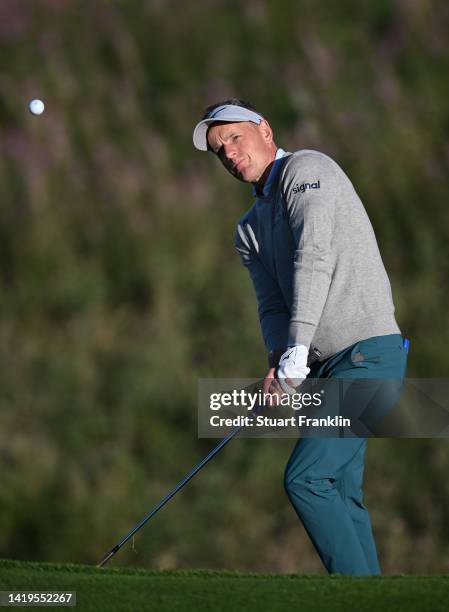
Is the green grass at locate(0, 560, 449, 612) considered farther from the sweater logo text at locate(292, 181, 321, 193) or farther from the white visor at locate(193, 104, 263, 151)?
the white visor at locate(193, 104, 263, 151)

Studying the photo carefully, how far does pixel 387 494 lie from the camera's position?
8.57m

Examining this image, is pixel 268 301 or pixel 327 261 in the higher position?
pixel 327 261

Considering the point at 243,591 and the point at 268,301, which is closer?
the point at 243,591

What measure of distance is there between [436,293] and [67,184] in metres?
2.97

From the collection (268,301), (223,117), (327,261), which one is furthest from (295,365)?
(223,117)

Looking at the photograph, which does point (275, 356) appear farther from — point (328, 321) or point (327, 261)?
point (327, 261)

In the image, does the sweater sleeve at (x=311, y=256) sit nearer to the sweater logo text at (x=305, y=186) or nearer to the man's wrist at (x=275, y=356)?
the sweater logo text at (x=305, y=186)

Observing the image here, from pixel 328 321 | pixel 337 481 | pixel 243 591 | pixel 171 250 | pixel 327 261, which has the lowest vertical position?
pixel 243 591

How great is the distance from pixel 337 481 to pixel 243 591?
462 mm

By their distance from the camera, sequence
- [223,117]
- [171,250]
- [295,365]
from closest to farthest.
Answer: [295,365]
[223,117]
[171,250]

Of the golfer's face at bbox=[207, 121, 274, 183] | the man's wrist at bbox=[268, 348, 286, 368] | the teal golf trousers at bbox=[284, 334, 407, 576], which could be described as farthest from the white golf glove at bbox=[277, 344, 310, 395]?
the golfer's face at bbox=[207, 121, 274, 183]

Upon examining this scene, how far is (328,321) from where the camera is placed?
162 inches

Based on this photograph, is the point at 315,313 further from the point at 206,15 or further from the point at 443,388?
the point at 206,15

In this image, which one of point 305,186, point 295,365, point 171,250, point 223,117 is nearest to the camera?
point 295,365
